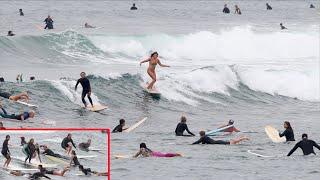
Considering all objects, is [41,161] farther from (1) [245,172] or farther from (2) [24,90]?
(2) [24,90]

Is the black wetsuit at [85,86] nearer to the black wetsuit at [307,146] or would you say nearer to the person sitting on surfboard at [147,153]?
the person sitting on surfboard at [147,153]

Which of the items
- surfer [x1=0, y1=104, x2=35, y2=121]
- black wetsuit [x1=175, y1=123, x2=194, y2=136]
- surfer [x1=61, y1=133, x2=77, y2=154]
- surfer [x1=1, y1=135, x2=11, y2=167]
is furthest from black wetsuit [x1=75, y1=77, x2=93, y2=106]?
surfer [x1=1, y1=135, x2=11, y2=167]

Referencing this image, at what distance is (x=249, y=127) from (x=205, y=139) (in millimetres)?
4991

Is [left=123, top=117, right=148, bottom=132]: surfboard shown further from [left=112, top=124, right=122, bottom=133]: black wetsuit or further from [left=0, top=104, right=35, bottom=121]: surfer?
[left=0, top=104, right=35, bottom=121]: surfer

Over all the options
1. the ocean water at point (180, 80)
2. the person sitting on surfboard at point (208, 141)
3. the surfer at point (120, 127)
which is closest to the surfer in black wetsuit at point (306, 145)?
the ocean water at point (180, 80)

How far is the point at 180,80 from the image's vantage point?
3706 cm

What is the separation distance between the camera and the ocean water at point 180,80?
21828 mm

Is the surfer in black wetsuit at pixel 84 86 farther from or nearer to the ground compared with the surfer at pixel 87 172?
farther from the ground

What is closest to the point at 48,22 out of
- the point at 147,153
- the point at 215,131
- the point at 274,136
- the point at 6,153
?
the point at 215,131

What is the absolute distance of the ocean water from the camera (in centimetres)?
2183

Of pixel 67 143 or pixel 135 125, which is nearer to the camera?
pixel 67 143

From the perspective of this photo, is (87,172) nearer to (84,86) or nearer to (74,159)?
(74,159)

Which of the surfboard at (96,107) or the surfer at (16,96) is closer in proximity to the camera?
the surfer at (16,96)

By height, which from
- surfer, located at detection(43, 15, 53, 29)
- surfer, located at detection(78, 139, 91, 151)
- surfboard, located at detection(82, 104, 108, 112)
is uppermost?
surfer, located at detection(43, 15, 53, 29)
